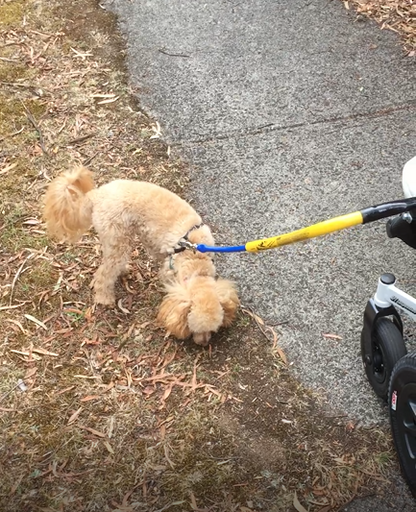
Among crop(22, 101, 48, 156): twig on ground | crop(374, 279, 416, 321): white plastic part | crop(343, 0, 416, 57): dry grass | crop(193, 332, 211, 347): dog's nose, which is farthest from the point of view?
crop(343, 0, 416, 57): dry grass

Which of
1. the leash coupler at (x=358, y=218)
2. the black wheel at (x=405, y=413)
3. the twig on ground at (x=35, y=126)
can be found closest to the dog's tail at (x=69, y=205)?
the twig on ground at (x=35, y=126)

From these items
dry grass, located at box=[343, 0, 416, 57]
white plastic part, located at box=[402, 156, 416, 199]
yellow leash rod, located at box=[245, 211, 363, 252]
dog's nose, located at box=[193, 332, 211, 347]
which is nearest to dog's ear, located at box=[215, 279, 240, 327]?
dog's nose, located at box=[193, 332, 211, 347]

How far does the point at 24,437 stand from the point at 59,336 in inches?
23.4

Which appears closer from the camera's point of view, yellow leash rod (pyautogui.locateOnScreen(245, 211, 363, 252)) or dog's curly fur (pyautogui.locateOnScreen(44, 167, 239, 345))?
yellow leash rod (pyautogui.locateOnScreen(245, 211, 363, 252))

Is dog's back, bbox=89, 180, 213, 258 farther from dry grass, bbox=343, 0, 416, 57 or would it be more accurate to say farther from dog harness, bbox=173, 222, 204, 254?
dry grass, bbox=343, 0, 416, 57

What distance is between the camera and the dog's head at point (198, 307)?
2836 millimetres

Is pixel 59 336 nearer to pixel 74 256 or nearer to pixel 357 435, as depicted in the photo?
pixel 74 256

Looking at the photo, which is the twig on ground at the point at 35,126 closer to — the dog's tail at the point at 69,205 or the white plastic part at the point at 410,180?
the dog's tail at the point at 69,205

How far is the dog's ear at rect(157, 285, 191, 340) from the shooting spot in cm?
287

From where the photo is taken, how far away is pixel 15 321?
322 cm

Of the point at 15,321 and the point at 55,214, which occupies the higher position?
the point at 55,214

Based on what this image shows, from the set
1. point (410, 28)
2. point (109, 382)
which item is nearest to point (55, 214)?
point (109, 382)

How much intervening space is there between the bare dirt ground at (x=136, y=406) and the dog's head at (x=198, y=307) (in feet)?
0.68

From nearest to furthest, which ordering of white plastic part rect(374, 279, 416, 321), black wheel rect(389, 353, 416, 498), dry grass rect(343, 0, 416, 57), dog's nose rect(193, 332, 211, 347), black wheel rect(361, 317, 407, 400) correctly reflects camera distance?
black wheel rect(389, 353, 416, 498) < white plastic part rect(374, 279, 416, 321) < black wheel rect(361, 317, 407, 400) < dog's nose rect(193, 332, 211, 347) < dry grass rect(343, 0, 416, 57)
